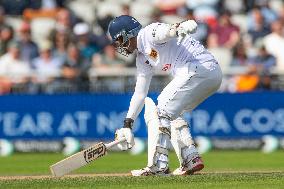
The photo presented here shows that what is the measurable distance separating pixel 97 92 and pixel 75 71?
2.26 feet

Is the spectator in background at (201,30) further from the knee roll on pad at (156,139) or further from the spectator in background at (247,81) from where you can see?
the knee roll on pad at (156,139)

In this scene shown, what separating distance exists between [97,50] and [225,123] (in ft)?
11.3

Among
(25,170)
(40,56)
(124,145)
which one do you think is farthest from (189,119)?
(124,145)

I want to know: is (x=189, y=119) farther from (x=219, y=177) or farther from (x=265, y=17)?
(x=219, y=177)

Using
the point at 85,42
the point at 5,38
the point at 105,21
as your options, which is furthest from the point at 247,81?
the point at 5,38

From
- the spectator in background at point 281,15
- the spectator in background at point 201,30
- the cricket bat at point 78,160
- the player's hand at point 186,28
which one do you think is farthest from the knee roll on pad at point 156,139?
the spectator in background at point 281,15

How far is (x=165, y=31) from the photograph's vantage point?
10.8m

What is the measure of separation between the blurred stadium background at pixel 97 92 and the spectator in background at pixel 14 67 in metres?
0.02

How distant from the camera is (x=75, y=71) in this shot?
18984 mm

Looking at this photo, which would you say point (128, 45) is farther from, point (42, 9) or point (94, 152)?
point (42, 9)

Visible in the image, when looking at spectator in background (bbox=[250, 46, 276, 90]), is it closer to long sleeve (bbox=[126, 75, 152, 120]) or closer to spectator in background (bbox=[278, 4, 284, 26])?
spectator in background (bbox=[278, 4, 284, 26])

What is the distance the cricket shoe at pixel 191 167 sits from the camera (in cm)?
1162

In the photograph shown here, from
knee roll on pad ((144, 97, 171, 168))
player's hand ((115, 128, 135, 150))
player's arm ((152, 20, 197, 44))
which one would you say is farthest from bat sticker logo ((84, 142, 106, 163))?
player's arm ((152, 20, 197, 44))

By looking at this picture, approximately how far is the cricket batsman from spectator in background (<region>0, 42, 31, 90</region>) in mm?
7427
